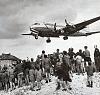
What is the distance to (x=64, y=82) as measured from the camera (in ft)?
52.0

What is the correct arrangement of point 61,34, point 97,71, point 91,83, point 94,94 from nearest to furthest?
1. point 94,94
2. point 91,83
3. point 97,71
4. point 61,34

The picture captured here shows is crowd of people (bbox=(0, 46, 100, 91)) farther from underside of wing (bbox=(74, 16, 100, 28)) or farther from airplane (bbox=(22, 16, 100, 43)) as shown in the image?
underside of wing (bbox=(74, 16, 100, 28))

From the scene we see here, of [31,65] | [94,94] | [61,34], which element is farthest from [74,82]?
[61,34]

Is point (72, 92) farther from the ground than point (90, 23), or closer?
closer

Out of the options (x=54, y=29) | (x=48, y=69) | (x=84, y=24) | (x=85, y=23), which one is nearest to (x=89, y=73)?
(x=48, y=69)

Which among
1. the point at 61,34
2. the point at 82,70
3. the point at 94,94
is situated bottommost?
the point at 94,94

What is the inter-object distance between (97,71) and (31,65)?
5369 millimetres

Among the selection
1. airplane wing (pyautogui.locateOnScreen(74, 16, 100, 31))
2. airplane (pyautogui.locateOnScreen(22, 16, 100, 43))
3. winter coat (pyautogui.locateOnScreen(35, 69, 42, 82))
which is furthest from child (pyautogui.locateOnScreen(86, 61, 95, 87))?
airplane wing (pyautogui.locateOnScreen(74, 16, 100, 31))

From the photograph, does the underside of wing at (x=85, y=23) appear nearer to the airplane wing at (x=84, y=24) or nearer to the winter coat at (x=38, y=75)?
the airplane wing at (x=84, y=24)

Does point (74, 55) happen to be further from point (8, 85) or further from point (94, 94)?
point (8, 85)

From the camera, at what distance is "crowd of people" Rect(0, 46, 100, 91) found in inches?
670

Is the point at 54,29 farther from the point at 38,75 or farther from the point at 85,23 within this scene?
the point at 38,75

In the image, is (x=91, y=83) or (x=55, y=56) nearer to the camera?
(x=91, y=83)

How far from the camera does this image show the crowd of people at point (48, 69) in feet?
55.8
